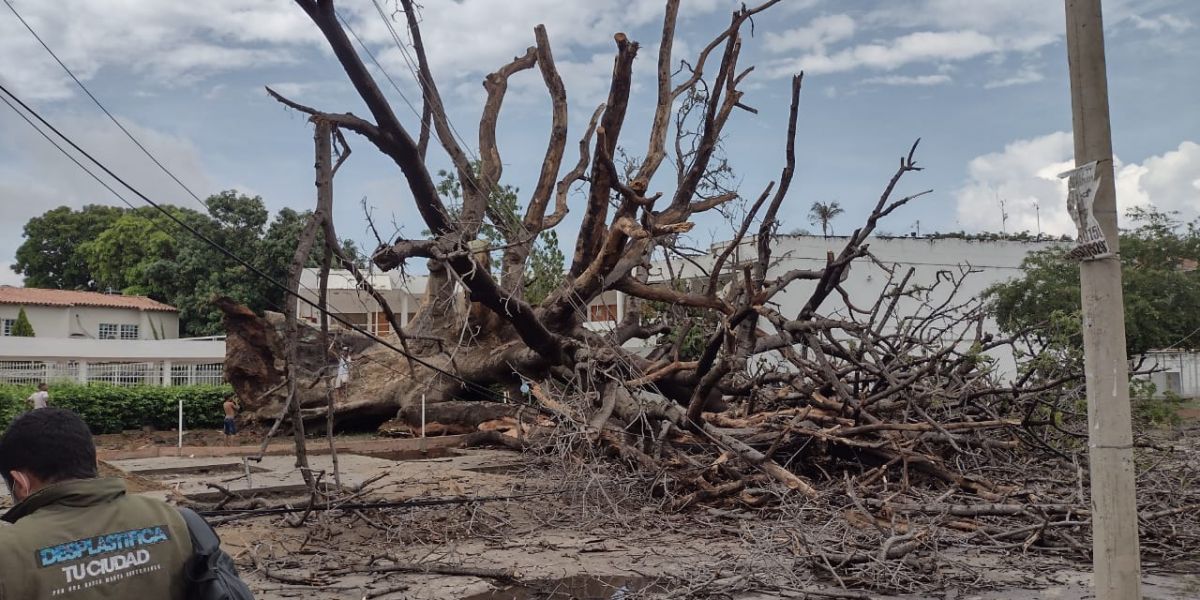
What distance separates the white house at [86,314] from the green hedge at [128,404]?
16.9 meters

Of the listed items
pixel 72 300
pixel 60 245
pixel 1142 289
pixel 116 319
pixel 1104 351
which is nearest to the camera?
pixel 1104 351

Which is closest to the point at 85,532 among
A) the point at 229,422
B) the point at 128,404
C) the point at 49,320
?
the point at 229,422

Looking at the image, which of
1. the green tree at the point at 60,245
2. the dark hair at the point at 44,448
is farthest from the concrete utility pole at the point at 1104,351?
the green tree at the point at 60,245

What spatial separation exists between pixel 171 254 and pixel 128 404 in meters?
22.9

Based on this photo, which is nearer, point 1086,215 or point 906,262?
point 1086,215

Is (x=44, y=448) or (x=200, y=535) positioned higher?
(x=44, y=448)

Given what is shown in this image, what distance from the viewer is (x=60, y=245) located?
46531mm

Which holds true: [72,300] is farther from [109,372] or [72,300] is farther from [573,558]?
[573,558]

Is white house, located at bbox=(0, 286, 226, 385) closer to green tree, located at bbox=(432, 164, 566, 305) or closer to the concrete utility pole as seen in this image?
green tree, located at bbox=(432, 164, 566, 305)

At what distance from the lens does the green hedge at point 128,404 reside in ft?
63.7

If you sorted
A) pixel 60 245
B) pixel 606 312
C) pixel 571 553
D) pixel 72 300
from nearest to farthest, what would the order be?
pixel 571 553 < pixel 606 312 < pixel 72 300 < pixel 60 245

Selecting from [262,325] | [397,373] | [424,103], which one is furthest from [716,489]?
[262,325]

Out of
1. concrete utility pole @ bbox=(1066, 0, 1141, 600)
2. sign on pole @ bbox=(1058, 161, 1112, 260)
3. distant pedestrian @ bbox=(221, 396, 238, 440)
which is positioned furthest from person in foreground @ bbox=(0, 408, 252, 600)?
distant pedestrian @ bbox=(221, 396, 238, 440)

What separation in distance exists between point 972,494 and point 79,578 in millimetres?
7563
